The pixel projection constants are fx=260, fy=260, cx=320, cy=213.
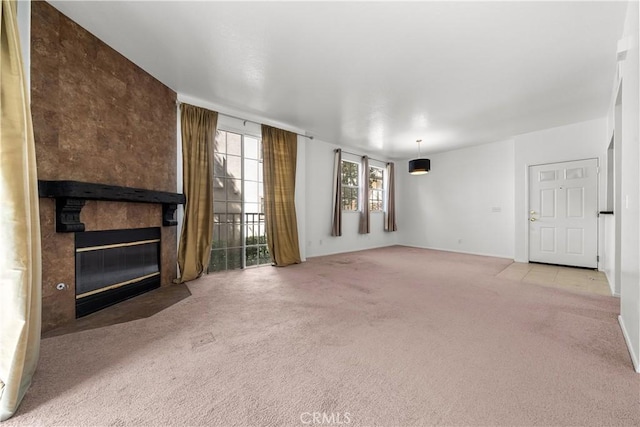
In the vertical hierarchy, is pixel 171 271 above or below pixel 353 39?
below

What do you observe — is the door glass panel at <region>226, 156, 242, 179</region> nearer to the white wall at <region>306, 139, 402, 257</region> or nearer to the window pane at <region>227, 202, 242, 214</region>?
the window pane at <region>227, 202, 242, 214</region>

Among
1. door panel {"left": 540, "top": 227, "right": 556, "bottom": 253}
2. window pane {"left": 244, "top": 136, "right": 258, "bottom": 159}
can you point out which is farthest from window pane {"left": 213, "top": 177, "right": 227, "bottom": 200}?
door panel {"left": 540, "top": 227, "right": 556, "bottom": 253}

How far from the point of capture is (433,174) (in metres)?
7.16

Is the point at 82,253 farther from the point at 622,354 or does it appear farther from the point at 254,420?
the point at 622,354

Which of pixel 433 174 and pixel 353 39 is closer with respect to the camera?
pixel 353 39

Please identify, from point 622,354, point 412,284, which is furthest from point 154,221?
point 622,354

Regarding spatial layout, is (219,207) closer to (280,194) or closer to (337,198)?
(280,194)

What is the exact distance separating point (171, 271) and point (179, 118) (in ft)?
7.05

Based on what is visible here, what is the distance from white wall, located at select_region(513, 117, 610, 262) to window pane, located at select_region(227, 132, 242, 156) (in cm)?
548

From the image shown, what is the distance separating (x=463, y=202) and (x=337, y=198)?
3249 millimetres

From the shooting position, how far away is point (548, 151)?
4.97m

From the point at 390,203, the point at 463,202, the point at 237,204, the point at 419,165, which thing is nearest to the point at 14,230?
the point at 237,204

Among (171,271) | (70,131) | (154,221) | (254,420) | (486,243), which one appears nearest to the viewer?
(254,420)

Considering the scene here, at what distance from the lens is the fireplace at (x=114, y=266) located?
2482 mm
